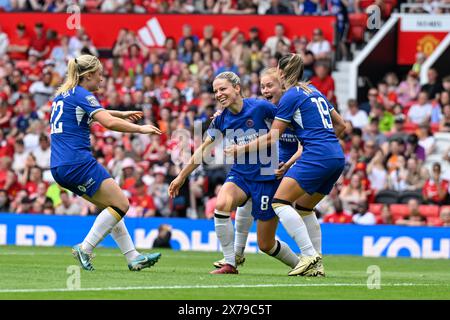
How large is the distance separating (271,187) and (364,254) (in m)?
8.29

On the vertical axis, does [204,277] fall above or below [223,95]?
below

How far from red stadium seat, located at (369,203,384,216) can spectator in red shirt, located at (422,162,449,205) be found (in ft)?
2.76

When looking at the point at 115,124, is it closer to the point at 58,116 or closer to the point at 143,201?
the point at 58,116

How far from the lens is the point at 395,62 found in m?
27.0

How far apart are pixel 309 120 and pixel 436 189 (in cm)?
979

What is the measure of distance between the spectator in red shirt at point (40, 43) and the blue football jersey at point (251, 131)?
1589 cm

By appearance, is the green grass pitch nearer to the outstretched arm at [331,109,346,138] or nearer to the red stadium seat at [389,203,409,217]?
the outstretched arm at [331,109,346,138]

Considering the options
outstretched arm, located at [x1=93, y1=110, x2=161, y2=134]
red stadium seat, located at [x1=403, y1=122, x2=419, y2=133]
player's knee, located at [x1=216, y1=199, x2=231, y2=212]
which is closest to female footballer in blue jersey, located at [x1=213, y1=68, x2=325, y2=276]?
player's knee, located at [x1=216, y1=199, x2=231, y2=212]

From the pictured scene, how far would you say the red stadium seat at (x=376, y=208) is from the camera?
2172 cm

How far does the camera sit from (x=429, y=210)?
70.3 ft

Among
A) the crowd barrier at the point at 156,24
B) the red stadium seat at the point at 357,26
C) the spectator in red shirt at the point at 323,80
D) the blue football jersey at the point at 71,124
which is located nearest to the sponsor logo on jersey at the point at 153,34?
the crowd barrier at the point at 156,24

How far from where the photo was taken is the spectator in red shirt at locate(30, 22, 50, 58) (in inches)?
Result: 1118

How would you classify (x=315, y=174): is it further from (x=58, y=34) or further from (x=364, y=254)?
(x=58, y=34)
